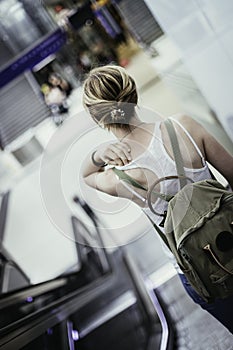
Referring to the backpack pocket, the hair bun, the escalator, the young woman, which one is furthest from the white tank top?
the escalator

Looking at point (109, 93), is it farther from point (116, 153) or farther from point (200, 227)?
point (200, 227)

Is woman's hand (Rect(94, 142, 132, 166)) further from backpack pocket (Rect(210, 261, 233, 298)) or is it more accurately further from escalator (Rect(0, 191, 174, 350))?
escalator (Rect(0, 191, 174, 350))

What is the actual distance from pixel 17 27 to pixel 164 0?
31.6 ft

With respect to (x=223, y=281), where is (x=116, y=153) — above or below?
above

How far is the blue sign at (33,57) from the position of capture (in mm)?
8344

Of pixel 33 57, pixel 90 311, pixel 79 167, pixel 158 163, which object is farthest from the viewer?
pixel 33 57

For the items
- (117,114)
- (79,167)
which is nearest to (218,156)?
(117,114)

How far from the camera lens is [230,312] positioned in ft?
4.88

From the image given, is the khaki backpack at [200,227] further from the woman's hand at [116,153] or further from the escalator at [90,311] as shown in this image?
the escalator at [90,311]

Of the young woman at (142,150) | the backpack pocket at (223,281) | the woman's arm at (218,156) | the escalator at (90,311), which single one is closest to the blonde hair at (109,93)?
the young woman at (142,150)

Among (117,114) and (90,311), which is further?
(90,311)

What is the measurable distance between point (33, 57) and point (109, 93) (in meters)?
8.07

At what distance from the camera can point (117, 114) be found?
4.25 feet

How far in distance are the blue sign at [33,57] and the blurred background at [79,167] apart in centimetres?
2
